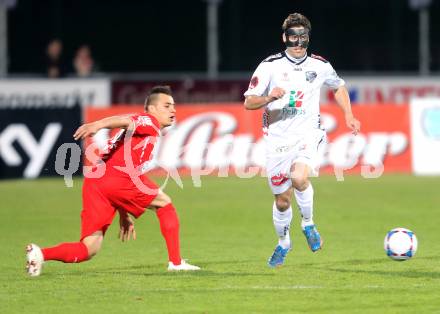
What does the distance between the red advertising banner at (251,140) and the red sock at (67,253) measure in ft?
37.6

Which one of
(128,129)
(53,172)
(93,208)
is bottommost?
(53,172)

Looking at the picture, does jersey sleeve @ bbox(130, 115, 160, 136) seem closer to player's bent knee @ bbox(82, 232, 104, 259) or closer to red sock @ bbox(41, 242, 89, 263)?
player's bent knee @ bbox(82, 232, 104, 259)

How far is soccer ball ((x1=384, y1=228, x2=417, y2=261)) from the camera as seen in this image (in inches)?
420

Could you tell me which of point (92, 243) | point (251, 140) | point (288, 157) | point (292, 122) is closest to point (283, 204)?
point (288, 157)

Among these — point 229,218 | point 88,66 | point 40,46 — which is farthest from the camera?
point 40,46

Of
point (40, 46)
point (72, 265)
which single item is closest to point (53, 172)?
point (40, 46)

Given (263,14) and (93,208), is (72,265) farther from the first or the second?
(263,14)

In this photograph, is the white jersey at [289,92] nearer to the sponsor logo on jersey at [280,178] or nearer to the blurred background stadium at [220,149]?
the sponsor logo on jersey at [280,178]

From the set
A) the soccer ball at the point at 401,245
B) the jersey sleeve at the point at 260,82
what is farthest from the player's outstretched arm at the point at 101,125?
the soccer ball at the point at 401,245

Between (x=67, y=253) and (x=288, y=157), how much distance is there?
91.3 inches

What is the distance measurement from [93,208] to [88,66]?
15.2 meters

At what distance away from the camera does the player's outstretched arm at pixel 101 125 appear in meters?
9.38

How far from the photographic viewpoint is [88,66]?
25.3 metres

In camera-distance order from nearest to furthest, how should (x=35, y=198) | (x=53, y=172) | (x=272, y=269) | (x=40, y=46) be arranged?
(x=272, y=269) → (x=35, y=198) → (x=53, y=172) → (x=40, y=46)
